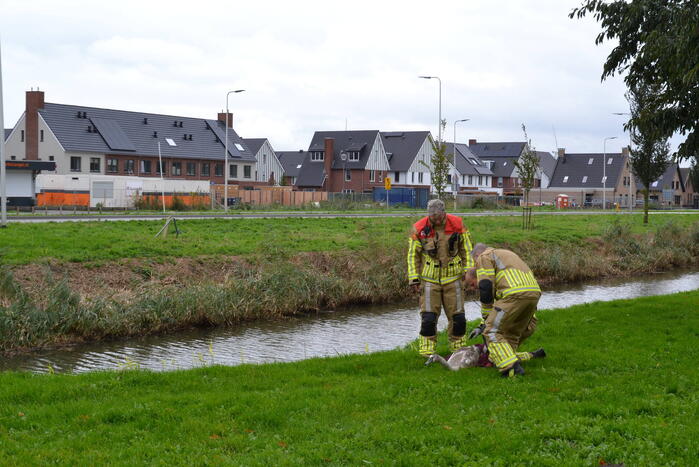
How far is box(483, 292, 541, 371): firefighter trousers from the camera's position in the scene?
8305 mm

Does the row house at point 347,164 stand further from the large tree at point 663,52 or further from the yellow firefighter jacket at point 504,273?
the yellow firefighter jacket at point 504,273

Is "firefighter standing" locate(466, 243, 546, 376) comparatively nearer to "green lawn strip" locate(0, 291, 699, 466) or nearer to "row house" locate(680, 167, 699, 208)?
"green lawn strip" locate(0, 291, 699, 466)

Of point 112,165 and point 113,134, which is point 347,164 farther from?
point 112,165

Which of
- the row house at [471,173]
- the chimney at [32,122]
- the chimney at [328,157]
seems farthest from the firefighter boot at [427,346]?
the row house at [471,173]

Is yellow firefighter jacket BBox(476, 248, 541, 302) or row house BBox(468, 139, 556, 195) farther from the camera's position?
row house BBox(468, 139, 556, 195)

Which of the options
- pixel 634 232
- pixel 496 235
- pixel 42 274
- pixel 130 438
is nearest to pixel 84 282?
pixel 42 274

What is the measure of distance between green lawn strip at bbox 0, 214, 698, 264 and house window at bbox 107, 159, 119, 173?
117 feet

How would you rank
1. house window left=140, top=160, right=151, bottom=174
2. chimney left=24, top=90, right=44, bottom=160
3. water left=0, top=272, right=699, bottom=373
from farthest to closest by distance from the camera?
house window left=140, top=160, right=151, bottom=174, chimney left=24, top=90, right=44, bottom=160, water left=0, top=272, right=699, bottom=373

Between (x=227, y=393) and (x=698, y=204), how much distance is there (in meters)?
102

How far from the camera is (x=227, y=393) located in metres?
7.86

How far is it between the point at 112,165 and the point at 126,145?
2.08 m

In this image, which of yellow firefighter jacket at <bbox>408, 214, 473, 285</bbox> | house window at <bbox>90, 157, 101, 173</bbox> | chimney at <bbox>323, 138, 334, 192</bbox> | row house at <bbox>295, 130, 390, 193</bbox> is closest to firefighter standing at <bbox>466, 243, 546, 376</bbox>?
yellow firefighter jacket at <bbox>408, 214, 473, 285</bbox>

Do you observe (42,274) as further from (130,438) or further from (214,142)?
(214,142)

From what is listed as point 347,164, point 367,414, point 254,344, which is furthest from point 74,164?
point 367,414
